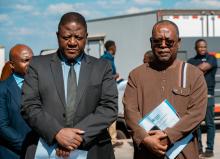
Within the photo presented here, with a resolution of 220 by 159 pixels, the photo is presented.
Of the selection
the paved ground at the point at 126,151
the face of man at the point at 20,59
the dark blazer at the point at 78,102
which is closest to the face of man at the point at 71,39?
the dark blazer at the point at 78,102

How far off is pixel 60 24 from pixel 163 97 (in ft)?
3.28

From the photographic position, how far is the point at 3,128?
508 cm

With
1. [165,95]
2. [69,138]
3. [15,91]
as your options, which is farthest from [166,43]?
[15,91]

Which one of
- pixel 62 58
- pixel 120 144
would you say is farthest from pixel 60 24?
pixel 120 144

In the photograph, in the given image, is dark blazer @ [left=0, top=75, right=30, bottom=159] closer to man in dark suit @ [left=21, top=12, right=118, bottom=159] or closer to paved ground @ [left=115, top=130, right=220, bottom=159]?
man in dark suit @ [left=21, top=12, right=118, bottom=159]

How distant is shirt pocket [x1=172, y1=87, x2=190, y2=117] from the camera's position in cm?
433

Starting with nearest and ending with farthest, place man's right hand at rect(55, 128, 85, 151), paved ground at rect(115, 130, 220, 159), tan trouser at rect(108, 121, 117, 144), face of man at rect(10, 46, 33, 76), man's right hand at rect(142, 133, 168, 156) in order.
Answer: man's right hand at rect(55, 128, 85, 151) < man's right hand at rect(142, 133, 168, 156) < face of man at rect(10, 46, 33, 76) < paved ground at rect(115, 130, 220, 159) < tan trouser at rect(108, 121, 117, 144)

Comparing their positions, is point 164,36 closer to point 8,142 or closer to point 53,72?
point 53,72

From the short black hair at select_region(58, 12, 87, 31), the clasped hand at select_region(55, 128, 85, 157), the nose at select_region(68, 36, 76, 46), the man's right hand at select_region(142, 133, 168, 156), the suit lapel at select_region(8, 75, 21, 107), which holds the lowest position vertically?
the man's right hand at select_region(142, 133, 168, 156)

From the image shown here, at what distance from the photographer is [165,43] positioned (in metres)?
4.40

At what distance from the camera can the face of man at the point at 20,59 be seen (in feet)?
17.4

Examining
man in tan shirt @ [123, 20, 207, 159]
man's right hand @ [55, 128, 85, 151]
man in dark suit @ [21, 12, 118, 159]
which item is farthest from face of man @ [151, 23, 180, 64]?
man's right hand @ [55, 128, 85, 151]

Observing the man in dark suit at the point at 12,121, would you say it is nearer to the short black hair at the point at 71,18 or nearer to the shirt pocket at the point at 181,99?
the short black hair at the point at 71,18

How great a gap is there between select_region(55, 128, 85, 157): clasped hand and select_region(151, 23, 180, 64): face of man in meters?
0.98
